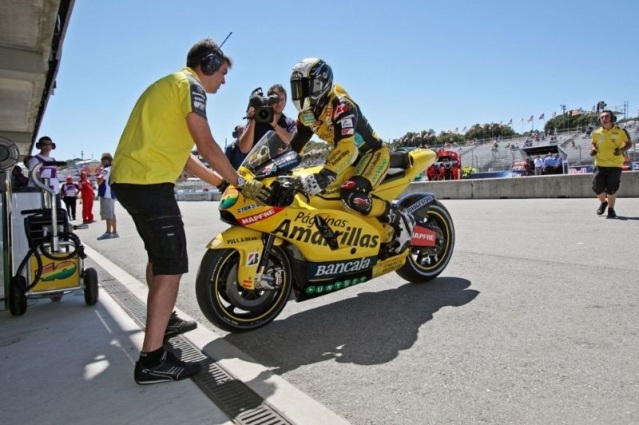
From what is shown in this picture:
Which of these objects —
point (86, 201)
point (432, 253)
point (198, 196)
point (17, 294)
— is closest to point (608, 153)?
point (432, 253)

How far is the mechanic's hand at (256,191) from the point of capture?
3174mm

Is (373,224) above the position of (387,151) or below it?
below

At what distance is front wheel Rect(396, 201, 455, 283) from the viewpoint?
4695 mm

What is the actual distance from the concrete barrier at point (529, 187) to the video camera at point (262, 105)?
13068mm

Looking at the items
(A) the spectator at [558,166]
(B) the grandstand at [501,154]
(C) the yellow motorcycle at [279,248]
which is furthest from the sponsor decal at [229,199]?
(B) the grandstand at [501,154]

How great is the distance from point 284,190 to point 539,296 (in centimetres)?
227

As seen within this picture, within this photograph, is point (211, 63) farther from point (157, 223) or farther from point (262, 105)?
point (262, 105)

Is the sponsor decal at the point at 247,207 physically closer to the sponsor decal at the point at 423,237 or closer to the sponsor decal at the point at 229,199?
the sponsor decal at the point at 229,199

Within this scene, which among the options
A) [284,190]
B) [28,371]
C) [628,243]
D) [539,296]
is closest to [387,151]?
[284,190]

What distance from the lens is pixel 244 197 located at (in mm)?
3496

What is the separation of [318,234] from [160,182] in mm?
1385

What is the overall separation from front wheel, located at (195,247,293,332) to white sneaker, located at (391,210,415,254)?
1.16 meters

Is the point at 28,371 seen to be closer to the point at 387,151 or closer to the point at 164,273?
the point at 164,273

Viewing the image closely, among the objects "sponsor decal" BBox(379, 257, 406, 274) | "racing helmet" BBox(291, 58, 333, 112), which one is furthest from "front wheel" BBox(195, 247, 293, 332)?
"racing helmet" BBox(291, 58, 333, 112)
